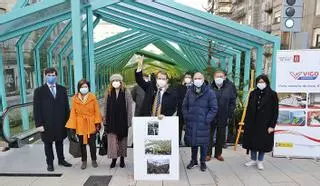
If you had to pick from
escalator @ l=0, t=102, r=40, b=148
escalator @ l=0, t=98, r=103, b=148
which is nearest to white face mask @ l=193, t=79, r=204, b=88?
escalator @ l=0, t=98, r=103, b=148

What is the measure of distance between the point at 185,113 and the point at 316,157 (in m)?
2.96

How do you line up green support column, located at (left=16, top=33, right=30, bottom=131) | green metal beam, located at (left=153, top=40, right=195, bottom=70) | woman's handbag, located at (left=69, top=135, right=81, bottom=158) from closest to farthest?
woman's handbag, located at (left=69, top=135, right=81, bottom=158) < green support column, located at (left=16, top=33, right=30, bottom=131) < green metal beam, located at (left=153, top=40, right=195, bottom=70)

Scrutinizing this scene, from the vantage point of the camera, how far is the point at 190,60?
18.8m

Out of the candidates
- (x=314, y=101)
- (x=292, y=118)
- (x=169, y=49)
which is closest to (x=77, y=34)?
(x=292, y=118)

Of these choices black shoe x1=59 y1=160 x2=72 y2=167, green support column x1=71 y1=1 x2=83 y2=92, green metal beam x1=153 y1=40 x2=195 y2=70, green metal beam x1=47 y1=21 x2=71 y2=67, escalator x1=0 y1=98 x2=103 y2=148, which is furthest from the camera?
green metal beam x1=153 y1=40 x2=195 y2=70

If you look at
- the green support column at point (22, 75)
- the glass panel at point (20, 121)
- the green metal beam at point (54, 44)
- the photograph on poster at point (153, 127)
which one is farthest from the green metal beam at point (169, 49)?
the photograph on poster at point (153, 127)

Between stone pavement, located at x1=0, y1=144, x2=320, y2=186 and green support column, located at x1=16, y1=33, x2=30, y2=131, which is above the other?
green support column, located at x1=16, y1=33, x2=30, y2=131

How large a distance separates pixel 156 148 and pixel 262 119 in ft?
6.26

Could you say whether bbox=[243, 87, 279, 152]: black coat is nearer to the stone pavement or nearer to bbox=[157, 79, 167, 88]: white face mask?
the stone pavement

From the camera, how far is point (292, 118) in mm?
5688

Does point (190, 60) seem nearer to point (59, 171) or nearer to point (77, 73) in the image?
point (77, 73)

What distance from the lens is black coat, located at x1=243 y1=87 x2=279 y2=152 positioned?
16.0ft

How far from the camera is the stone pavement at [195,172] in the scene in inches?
Answer: 180

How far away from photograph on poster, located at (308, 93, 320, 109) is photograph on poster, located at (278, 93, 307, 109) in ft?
0.44
